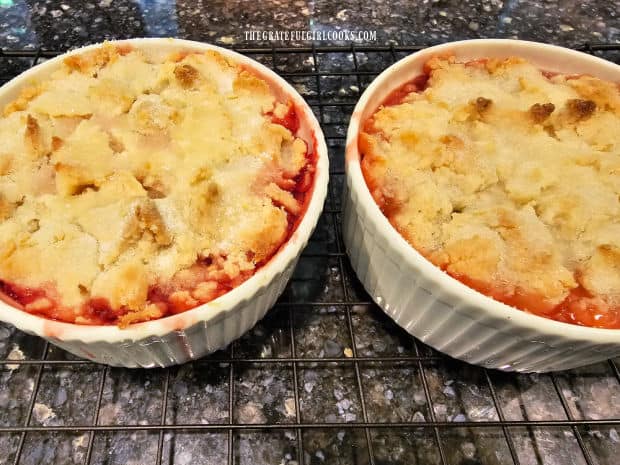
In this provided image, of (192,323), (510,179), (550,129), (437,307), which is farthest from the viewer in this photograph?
(550,129)

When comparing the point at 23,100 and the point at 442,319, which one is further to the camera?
the point at 23,100

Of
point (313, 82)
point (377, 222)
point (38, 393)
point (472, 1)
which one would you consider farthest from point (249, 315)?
point (472, 1)

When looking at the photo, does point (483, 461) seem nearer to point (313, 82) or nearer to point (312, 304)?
point (312, 304)

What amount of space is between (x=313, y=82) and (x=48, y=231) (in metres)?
0.98

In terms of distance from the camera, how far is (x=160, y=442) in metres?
0.97

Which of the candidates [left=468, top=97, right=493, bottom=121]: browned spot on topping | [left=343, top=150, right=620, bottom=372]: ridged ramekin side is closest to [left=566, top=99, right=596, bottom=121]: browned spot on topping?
[left=468, top=97, right=493, bottom=121]: browned spot on topping

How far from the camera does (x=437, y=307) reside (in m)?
0.98

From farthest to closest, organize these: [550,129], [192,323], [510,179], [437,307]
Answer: [550,129]
[510,179]
[437,307]
[192,323]

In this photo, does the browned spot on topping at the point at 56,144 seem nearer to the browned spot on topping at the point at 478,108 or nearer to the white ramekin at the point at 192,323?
the white ramekin at the point at 192,323

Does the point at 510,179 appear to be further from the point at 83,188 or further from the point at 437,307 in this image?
the point at 83,188

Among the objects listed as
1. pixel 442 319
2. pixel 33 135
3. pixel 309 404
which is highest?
pixel 33 135

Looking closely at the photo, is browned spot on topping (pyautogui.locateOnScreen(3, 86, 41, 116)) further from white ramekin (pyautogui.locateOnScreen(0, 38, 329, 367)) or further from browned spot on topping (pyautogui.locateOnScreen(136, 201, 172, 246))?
browned spot on topping (pyautogui.locateOnScreen(136, 201, 172, 246))

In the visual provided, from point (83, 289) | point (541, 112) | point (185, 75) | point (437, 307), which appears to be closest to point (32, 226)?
point (83, 289)

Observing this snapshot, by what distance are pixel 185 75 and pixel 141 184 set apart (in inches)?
11.7
